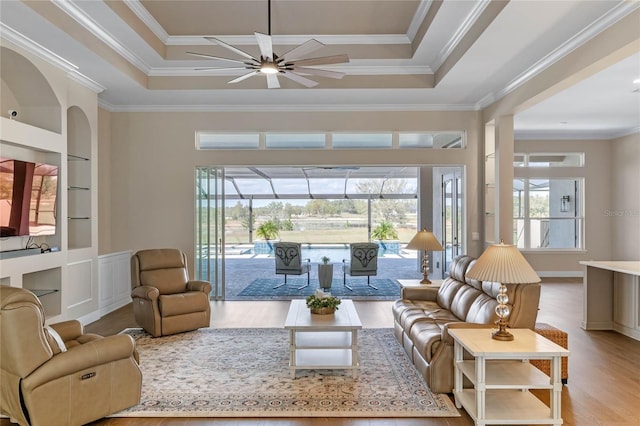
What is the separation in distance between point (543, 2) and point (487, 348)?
269 centimetres

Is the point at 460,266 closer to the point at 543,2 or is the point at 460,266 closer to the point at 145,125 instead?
the point at 543,2

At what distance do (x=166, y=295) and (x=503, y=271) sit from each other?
12.5ft

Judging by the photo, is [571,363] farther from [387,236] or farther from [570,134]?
[387,236]

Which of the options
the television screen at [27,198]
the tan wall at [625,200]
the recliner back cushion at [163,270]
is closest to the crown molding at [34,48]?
the television screen at [27,198]

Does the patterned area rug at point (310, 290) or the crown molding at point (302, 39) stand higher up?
the crown molding at point (302, 39)

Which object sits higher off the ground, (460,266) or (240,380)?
(460,266)

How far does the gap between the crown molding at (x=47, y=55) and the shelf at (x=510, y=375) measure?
497cm

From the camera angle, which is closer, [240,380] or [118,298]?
[240,380]

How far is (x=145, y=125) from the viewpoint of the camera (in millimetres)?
6668

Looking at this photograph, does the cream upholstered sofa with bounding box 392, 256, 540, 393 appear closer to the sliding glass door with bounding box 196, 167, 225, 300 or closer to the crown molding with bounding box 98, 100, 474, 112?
the crown molding with bounding box 98, 100, 474, 112

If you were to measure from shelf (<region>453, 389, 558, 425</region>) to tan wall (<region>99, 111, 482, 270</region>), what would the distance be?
394 centimetres

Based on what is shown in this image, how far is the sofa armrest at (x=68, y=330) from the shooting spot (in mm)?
3289

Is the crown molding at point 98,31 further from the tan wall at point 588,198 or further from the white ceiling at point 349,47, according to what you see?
the tan wall at point 588,198

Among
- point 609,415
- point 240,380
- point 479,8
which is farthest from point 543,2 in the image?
point 240,380
